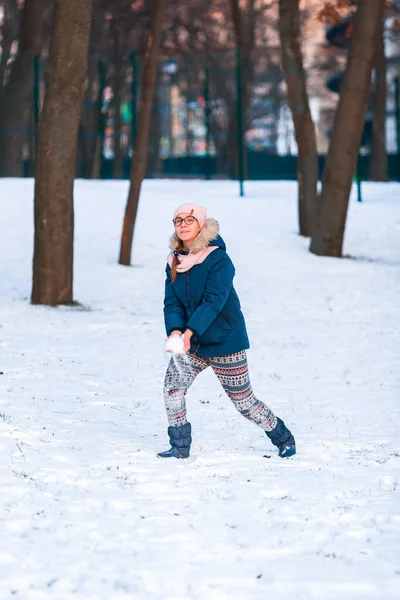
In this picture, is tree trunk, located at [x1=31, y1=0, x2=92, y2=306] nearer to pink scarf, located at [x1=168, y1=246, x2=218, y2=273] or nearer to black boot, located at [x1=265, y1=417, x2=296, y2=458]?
black boot, located at [x1=265, y1=417, x2=296, y2=458]

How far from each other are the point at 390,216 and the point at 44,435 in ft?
52.9

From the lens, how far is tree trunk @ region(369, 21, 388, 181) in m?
31.7

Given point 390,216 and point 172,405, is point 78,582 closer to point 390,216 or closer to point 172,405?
point 172,405

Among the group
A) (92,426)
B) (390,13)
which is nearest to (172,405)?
(92,426)

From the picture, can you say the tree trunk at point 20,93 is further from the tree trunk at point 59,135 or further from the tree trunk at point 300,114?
the tree trunk at point 59,135

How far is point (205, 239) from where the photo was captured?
23.3 ft

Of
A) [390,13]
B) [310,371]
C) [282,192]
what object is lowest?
[310,371]

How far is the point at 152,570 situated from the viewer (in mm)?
5398

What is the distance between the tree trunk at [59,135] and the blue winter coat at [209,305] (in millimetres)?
7442

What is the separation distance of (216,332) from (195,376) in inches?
14.3

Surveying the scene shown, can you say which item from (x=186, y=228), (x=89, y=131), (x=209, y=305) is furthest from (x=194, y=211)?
(x=89, y=131)

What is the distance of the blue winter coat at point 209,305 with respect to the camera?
23.3 feet

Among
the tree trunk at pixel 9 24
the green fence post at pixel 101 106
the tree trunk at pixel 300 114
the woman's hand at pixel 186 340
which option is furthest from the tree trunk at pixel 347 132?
the tree trunk at pixel 9 24

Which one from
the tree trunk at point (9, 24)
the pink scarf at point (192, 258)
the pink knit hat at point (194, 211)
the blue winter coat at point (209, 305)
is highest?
the tree trunk at point (9, 24)
